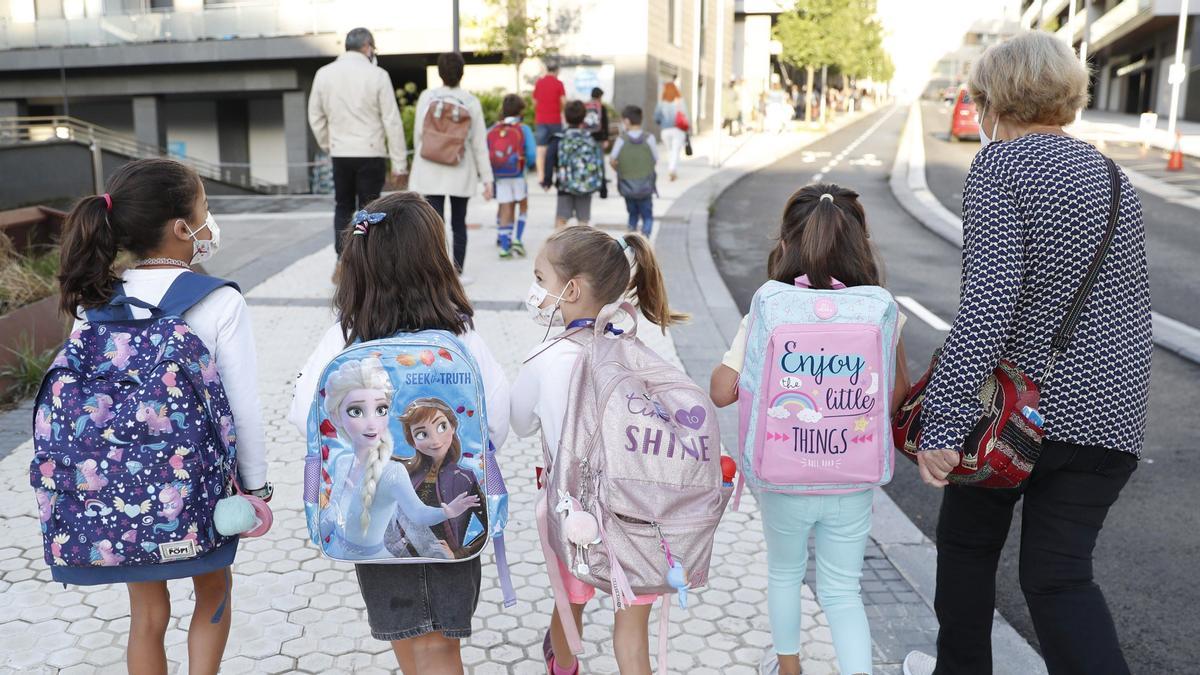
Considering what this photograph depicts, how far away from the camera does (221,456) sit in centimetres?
→ 242

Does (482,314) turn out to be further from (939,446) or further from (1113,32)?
(1113,32)

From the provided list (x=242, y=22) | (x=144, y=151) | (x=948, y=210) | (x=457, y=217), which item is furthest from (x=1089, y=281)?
(x=144, y=151)

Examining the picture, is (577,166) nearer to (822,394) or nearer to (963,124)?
(822,394)

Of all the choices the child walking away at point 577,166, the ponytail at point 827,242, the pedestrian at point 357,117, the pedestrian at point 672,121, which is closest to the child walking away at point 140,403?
the ponytail at point 827,242

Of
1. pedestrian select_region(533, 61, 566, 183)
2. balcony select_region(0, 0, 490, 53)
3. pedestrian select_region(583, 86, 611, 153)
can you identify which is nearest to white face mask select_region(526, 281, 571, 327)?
pedestrian select_region(583, 86, 611, 153)

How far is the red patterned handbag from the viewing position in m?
2.28

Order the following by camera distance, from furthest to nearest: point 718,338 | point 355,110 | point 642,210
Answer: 1. point 642,210
2. point 355,110
3. point 718,338

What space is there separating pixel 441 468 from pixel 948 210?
14.1m

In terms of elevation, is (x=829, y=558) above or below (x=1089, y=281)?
below

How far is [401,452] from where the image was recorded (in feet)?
7.47

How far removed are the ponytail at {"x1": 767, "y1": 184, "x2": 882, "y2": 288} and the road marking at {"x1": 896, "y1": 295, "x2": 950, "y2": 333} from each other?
209 inches

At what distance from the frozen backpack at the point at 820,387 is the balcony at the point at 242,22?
2413 cm

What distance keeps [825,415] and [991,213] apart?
644 mm

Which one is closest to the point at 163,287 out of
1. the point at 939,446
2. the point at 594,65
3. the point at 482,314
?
the point at 939,446
